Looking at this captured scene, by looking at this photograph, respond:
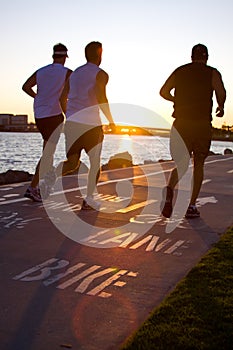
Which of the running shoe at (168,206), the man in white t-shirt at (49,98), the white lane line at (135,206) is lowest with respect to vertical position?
the white lane line at (135,206)

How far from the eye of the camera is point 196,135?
22.0ft

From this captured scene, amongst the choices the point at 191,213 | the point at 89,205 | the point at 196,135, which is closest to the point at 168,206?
the point at 191,213

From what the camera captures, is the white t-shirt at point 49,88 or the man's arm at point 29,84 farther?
the man's arm at point 29,84

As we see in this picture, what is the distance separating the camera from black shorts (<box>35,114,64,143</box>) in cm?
724

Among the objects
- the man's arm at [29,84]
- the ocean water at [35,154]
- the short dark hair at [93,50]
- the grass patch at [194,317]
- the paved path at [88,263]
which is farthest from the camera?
the ocean water at [35,154]

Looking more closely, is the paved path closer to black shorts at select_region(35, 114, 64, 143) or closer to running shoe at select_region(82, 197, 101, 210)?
running shoe at select_region(82, 197, 101, 210)

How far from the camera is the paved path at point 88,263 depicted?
3.07 m

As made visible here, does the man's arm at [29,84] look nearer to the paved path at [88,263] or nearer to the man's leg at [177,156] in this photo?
the paved path at [88,263]

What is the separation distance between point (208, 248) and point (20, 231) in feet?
6.18

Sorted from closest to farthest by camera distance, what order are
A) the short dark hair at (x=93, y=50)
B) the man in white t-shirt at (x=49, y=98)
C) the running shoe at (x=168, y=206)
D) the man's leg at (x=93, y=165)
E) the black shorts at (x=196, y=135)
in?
the running shoe at (x=168, y=206) < the black shorts at (x=196, y=135) < the short dark hair at (x=93, y=50) < the man's leg at (x=93, y=165) < the man in white t-shirt at (x=49, y=98)

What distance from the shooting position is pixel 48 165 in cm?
738

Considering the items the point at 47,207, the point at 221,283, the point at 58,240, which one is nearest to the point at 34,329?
the point at 221,283

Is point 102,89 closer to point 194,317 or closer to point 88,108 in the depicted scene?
point 88,108

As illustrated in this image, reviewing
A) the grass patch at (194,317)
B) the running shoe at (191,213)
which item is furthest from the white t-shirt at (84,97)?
the grass patch at (194,317)
